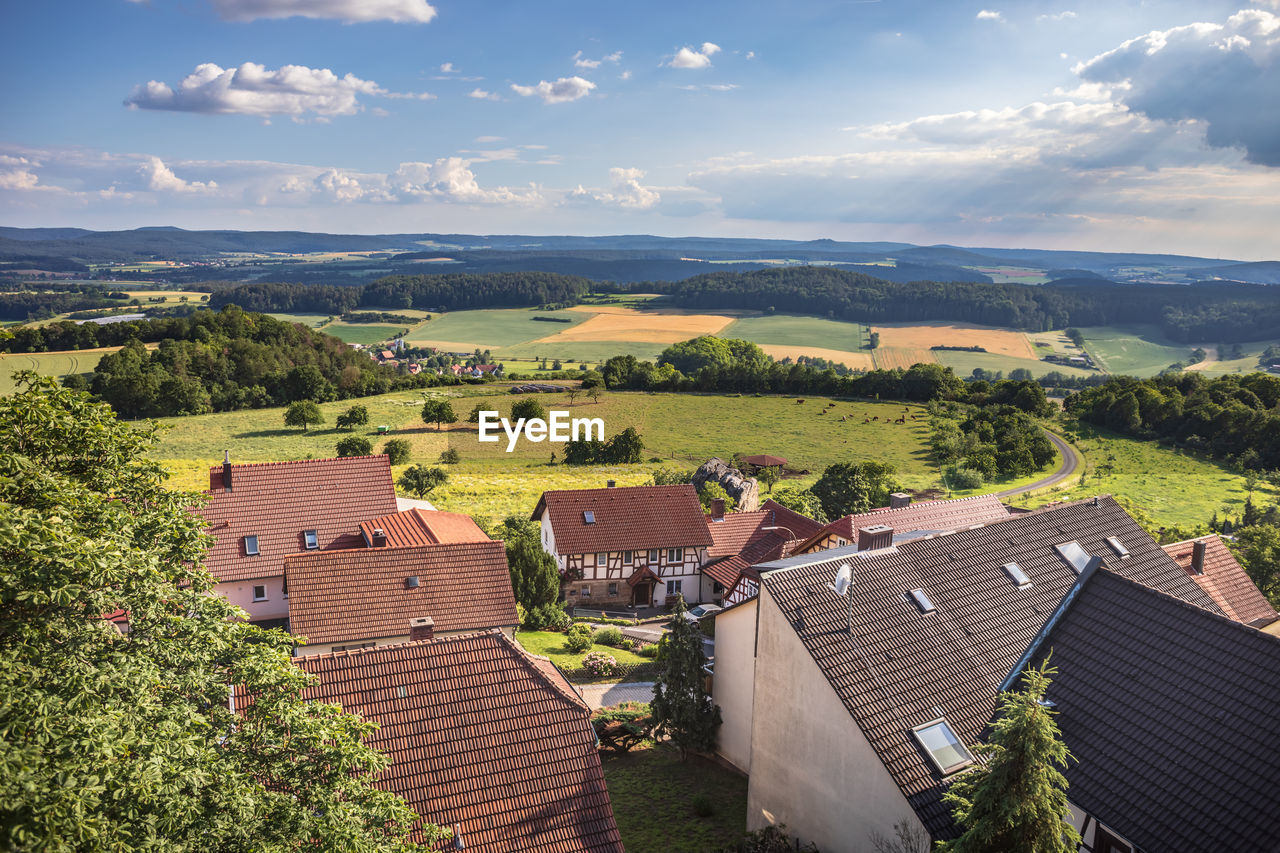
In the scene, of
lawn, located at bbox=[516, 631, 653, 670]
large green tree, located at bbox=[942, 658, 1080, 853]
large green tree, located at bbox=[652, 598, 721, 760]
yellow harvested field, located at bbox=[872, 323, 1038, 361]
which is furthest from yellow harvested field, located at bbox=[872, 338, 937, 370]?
large green tree, located at bbox=[942, 658, 1080, 853]

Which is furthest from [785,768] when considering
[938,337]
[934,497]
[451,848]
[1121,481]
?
[938,337]

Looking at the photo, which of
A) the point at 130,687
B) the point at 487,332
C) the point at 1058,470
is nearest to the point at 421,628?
the point at 130,687

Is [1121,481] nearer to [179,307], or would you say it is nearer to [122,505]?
[122,505]

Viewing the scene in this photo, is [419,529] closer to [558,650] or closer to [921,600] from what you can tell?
[558,650]

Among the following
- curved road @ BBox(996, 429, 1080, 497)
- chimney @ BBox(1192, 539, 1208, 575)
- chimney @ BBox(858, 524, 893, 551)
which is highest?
chimney @ BBox(858, 524, 893, 551)

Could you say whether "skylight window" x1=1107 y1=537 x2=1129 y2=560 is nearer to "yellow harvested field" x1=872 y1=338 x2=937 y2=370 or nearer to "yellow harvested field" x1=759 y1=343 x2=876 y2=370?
"yellow harvested field" x1=872 y1=338 x2=937 y2=370

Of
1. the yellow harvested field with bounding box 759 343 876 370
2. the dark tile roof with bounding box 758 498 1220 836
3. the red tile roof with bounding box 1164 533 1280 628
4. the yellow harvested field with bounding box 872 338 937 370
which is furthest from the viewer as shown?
the yellow harvested field with bounding box 759 343 876 370

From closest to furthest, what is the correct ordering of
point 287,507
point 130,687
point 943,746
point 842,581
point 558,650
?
point 130,687, point 943,746, point 842,581, point 558,650, point 287,507
